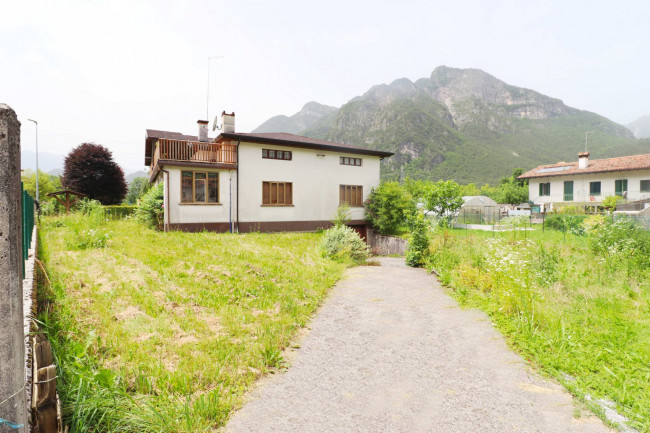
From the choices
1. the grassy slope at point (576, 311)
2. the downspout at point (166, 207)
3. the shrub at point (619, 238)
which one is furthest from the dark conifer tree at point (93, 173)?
the shrub at point (619, 238)

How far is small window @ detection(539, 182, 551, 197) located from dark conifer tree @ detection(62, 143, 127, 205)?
A: 1797 inches

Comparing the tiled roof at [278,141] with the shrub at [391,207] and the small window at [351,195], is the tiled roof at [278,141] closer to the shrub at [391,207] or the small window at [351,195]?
the small window at [351,195]

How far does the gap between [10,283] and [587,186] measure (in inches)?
1601

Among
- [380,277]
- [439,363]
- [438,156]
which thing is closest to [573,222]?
[380,277]

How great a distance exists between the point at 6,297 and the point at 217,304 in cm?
447

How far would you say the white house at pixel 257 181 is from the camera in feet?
53.6

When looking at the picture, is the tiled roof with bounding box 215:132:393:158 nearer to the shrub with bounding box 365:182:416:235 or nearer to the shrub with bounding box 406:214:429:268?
the shrub with bounding box 365:182:416:235

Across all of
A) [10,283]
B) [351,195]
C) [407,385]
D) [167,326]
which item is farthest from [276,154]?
[10,283]

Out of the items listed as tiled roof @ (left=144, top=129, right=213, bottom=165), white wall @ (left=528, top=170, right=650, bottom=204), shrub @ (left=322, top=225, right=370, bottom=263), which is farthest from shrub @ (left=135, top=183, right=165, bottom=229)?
white wall @ (left=528, top=170, right=650, bottom=204)

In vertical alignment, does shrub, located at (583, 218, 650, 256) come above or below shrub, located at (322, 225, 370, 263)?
above

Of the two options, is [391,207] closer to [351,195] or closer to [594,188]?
[351,195]

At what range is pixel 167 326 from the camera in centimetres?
495

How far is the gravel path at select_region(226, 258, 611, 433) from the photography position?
3201mm

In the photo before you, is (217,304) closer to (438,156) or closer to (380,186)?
(380,186)
